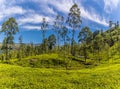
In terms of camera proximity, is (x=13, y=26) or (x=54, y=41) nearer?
(x=13, y=26)

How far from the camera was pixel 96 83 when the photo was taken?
45250 mm

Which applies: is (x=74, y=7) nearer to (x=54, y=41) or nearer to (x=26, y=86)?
(x=26, y=86)

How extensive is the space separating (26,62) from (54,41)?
88.9 metres

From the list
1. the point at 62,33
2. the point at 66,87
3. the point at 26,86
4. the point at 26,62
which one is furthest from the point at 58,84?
the point at 62,33

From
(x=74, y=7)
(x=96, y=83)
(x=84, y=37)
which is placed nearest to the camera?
(x=96, y=83)

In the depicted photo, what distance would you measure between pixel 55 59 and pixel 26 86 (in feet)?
259

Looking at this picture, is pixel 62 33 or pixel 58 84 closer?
pixel 58 84

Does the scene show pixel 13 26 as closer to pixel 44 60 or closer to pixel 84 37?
pixel 44 60

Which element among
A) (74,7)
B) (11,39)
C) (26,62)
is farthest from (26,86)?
(11,39)

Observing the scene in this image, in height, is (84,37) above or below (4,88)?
above

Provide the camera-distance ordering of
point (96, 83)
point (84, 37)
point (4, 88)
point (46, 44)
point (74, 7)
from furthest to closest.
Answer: point (46, 44) < point (84, 37) < point (74, 7) < point (96, 83) < point (4, 88)

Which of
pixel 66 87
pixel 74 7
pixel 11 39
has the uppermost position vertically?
pixel 74 7

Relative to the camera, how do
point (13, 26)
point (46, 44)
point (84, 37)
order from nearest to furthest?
point (13, 26)
point (84, 37)
point (46, 44)

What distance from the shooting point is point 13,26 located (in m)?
111
